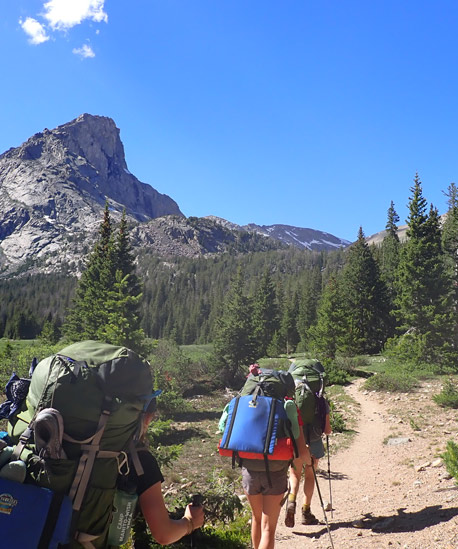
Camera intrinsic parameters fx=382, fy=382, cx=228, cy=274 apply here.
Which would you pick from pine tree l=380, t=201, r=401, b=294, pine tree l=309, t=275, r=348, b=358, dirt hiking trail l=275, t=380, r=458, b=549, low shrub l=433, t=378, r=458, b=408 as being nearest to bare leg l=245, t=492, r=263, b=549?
dirt hiking trail l=275, t=380, r=458, b=549

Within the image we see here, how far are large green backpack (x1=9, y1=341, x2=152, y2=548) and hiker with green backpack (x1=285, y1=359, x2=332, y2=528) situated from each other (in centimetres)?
355

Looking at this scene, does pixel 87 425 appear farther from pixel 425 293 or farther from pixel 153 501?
pixel 425 293

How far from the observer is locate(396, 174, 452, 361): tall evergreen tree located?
24141 mm

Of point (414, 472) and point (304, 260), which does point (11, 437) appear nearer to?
point (414, 472)

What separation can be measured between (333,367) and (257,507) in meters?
19.5

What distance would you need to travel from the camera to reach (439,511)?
208 inches

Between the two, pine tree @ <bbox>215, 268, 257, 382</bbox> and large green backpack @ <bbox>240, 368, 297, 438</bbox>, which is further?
pine tree @ <bbox>215, 268, 257, 382</bbox>

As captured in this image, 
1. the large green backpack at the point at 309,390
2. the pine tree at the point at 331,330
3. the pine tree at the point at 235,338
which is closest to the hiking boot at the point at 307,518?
the large green backpack at the point at 309,390

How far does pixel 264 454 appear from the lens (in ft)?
12.2

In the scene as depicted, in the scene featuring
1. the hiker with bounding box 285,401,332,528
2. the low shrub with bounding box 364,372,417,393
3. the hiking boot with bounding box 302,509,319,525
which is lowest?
the low shrub with bounding box 364,372,417,393

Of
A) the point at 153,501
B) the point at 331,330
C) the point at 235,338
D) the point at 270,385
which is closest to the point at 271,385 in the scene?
the point at 270,385

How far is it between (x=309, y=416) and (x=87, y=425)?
400cm

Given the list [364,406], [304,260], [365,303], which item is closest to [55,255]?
[304,260]

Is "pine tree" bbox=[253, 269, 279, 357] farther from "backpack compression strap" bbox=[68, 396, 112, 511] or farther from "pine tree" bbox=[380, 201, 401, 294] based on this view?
"backpack compression strap" bbox=[68, 396, 112, 511]
